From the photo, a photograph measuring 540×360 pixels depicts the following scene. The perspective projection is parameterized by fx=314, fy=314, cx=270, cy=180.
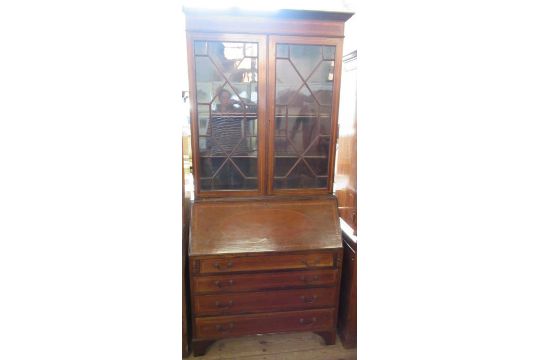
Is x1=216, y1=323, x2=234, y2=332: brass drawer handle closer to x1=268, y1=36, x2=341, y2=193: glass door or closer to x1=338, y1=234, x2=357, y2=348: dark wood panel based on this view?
x1=338, y1=234, x2=357, y2=348: dark wood panel

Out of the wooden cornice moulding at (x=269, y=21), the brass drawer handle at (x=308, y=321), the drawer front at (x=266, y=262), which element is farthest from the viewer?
the brass drawer handle at (x=308, y=321)

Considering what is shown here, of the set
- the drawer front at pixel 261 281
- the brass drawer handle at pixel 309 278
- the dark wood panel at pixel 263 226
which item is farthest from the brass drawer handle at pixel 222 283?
the brass drawer handle at pixel 309 278

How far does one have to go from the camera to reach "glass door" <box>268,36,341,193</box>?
1548 millimetres

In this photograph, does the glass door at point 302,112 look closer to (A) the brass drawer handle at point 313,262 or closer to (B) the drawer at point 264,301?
(A) the brass drawer handle at point 313,262

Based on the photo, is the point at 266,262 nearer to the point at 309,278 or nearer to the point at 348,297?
the point at 309,278

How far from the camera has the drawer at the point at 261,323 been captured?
5.30ft

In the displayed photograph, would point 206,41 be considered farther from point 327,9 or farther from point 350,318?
point 350,318

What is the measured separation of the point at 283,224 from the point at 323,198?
0.89 feet

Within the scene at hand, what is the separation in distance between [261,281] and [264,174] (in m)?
0.55

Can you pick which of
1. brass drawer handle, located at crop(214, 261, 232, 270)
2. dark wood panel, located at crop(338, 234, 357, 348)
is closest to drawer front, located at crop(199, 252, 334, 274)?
brass drawer handle, located at crop(214, 261, 232, 270)

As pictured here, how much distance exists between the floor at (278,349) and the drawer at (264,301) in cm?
26

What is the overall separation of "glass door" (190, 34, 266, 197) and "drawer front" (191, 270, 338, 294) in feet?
1.41

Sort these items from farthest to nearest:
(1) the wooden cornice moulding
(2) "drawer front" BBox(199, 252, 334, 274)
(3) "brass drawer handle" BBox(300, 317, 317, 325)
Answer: (3) "brass drawer handle" BBox(300, 317, 317, 325) < (2) "drawer front" BBox(199, 252, 334, 274) < (1) the wooden cornice moulding
